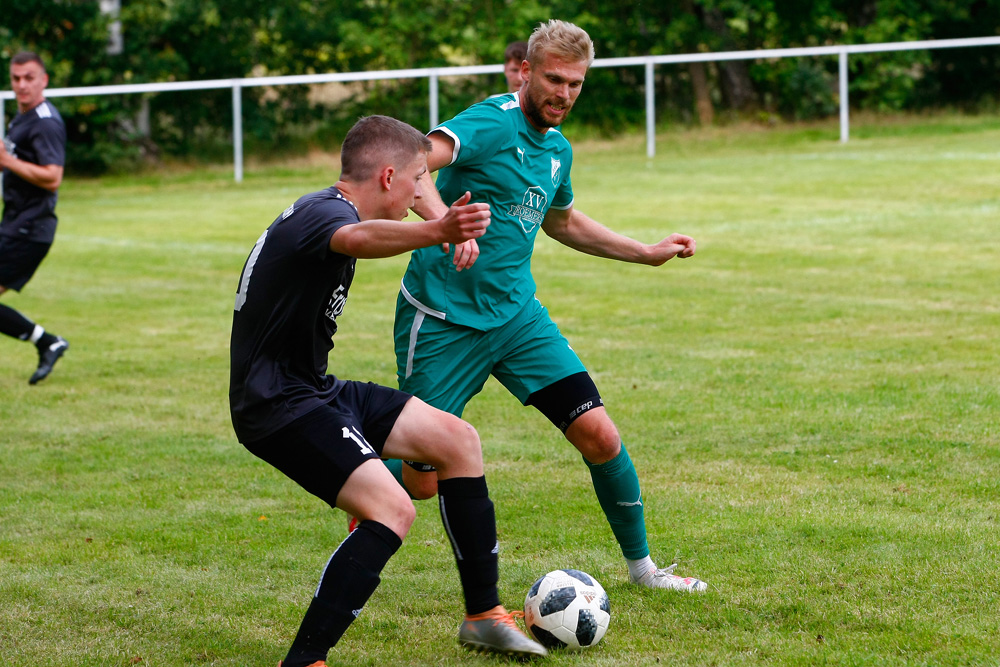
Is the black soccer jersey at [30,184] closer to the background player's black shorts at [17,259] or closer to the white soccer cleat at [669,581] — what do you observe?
the background player's black shorts at [17,259]

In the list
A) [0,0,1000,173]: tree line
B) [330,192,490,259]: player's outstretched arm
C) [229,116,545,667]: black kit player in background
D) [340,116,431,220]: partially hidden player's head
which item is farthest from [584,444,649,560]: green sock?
[0,0,1000,173]: tree line

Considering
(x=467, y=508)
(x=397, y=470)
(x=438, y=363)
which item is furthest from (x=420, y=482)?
(x=467, y=508)

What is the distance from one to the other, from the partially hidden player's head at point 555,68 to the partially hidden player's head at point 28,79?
542 cm

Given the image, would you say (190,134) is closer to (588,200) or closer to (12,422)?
(588,200)

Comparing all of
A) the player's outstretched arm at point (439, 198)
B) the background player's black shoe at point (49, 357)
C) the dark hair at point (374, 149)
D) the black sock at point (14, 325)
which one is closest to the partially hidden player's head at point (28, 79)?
the black sock at point (14, 325)

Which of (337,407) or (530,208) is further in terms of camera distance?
(530,208)

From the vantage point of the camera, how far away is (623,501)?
185 inches

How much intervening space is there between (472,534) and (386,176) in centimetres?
117

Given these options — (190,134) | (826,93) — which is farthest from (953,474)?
(190,134)

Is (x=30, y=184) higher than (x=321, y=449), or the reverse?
(x=30, y=184)

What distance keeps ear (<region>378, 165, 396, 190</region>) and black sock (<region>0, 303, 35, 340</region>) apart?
605 cm

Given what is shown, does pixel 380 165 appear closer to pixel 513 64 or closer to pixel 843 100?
pixel 513 64

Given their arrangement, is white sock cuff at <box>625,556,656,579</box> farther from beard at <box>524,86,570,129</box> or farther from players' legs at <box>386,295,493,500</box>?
beard at <box>524,86,570,129</box>

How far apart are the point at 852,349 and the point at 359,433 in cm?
592
